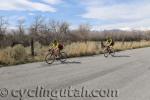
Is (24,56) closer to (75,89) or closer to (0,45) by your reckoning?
(0,45)

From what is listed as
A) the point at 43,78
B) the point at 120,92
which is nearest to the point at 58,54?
the point at 43,78

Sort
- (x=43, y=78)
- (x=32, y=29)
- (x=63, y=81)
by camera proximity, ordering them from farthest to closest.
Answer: (x=32, y=29)
(x=43, y=78)
(x=63, y=81)

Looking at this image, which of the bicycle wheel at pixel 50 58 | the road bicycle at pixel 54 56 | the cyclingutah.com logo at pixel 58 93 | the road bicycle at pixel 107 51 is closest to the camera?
the cyclingutah.com logo at pixel 58 93

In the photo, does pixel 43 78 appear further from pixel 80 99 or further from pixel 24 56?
pixel 24 56

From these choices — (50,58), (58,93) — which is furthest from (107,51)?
(58,93)

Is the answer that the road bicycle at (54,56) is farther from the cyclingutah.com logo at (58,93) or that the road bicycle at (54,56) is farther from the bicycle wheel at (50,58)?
the cyclingutah.com logo at (58,93)

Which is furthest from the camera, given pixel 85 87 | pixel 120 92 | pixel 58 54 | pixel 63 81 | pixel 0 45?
pixel 0 45

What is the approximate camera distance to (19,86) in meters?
10.5

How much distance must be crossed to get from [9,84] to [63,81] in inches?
75.8

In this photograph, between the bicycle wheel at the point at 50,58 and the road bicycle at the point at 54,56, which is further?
the road bicycle at the point at 54,56

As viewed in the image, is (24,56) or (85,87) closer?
(85,87)

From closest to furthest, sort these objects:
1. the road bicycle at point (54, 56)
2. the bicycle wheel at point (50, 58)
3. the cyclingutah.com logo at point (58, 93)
→ the cyclingutah.com logo at point (58, 93) < the bicycle wheel at point (50, 58) < the road bicycle at point (54, 56)

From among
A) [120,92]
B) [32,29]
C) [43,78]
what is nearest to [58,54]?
[43,78]

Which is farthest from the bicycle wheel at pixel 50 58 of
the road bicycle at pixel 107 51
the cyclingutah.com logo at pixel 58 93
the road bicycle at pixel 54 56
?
the cyclingutah.com logo at pixel 58 93
